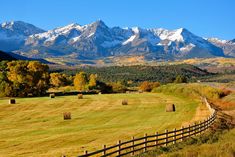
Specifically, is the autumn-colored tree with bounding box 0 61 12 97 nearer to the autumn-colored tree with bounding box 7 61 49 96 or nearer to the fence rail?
the autumn-colored tree with bounding box 7 61 49 96

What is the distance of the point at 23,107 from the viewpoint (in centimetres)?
7300

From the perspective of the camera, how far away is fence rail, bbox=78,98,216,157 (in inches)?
1030

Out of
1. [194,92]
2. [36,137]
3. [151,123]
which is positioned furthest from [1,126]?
[194,92]

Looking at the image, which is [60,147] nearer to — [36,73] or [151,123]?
[151,123]

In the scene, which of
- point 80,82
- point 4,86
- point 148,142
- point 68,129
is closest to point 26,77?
point 4,86

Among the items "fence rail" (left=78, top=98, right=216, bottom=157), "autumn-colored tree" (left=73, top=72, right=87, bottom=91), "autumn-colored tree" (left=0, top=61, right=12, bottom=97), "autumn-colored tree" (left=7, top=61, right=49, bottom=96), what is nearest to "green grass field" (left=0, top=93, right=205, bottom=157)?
"fence rail" (left=78, top=98, right=216, bottom=157)

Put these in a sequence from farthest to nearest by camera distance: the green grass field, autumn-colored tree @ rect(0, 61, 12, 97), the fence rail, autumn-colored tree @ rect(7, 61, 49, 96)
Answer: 1. autumn-colored tree @ rect(7, 61, 49, 96)
2. autumn-colored tree @ rect(0, 61, 12, 97)
3. the green grass field
4. the fence rail

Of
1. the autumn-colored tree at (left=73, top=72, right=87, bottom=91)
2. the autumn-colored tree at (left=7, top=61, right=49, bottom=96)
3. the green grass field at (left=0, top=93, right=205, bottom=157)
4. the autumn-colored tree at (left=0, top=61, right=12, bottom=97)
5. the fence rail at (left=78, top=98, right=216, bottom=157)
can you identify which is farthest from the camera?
the autumn-colored tree at (left=73, top=72, right=87, bottom=91)

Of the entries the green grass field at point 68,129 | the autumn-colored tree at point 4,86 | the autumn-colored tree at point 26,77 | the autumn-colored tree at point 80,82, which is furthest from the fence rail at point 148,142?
the autumn-colored tree at point 80,82

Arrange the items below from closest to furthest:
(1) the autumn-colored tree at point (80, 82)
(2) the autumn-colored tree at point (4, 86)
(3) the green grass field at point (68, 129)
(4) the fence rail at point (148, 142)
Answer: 1. (4) the fence rail at point (148, 142)
2. (3) the green grass field at point (68, 129)
3. (2) the autumn-colored tree at point (4, 86)
4. (1) the autumn-colored tree at point (80, 82)

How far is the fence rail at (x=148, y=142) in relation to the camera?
2616 cm

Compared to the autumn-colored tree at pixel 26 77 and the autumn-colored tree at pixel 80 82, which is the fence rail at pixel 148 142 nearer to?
the autumn-colored tree at pixel 26 77

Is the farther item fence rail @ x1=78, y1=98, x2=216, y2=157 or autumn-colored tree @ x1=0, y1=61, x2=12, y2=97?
autumn-colored tree @ x1=0, y1=61, x2=12, y2=97

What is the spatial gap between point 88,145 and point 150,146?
601 cm
